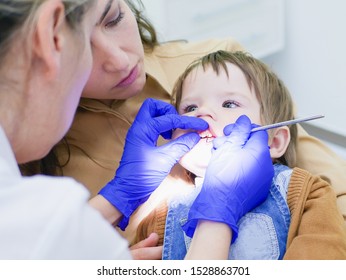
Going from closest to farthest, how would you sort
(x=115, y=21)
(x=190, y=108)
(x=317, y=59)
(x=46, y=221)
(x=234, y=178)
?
(x=46, y=221)
(x=234, y=178)
(x=115, y=21)
(x=190, y=108)
(x=317, y=59)

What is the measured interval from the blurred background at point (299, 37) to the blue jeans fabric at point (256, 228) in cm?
114

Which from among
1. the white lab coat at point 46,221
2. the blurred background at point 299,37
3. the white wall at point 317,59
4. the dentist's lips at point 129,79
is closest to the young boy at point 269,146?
the dentist's lips at point 129,79

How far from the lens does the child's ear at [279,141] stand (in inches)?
55.7

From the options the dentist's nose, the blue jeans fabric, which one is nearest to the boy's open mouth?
the blue jeans fabric

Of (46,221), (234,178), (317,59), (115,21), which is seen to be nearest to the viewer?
(46,221)

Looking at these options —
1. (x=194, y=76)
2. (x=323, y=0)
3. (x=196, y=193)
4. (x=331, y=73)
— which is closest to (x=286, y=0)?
(x=323, y=0)

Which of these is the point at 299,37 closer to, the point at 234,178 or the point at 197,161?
the point at 197,161

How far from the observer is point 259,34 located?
2.53 meters

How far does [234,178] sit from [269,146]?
0.23 meters

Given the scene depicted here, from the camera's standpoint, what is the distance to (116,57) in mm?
1267

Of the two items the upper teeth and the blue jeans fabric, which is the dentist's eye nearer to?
the upper teeth

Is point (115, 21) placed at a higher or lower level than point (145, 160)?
higher

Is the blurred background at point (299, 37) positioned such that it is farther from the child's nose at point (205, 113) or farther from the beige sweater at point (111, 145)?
the child's nose at point (205, 113)

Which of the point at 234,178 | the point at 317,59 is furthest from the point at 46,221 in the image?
the point at 317,59
